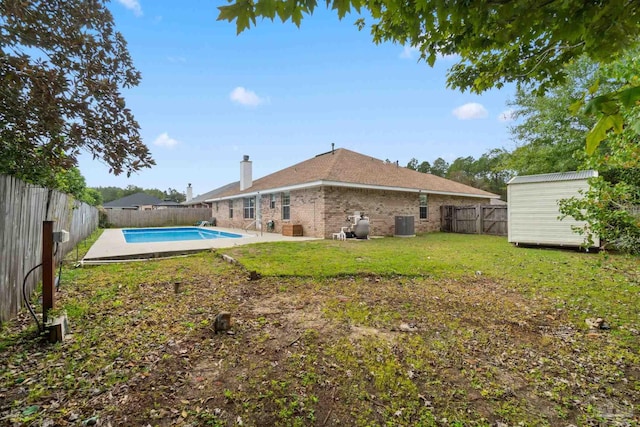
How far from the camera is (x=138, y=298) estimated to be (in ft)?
15.0

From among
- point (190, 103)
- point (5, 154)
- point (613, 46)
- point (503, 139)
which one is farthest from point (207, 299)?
point (503, 139)

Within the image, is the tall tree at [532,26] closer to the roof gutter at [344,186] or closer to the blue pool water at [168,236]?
the roof gutter at [344,186]

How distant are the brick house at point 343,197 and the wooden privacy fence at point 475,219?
616mm

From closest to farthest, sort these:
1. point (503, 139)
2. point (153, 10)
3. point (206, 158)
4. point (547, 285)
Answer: point (547, 285) → point (153, 10) → point (503, 139) → point (206, 158)

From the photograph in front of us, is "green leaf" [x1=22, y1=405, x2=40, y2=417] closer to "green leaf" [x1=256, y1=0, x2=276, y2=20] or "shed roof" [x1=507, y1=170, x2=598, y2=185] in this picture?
"green leaf" [x1=256, y1=0, x2=276, y2=20]

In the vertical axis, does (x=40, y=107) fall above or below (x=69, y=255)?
above

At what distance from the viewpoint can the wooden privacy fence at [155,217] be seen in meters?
23.2

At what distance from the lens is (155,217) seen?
2431 cm

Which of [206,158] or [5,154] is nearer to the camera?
[5,154]

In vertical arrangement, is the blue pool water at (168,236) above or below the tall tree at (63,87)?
below

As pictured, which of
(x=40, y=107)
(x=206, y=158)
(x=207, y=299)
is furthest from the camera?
(x=206, y=158)

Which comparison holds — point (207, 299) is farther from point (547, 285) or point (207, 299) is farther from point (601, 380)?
point (547, 285)

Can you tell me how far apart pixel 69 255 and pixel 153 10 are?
7.11 meters

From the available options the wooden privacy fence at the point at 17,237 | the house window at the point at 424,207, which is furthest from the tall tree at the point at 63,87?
the house window at the point at 424,207
